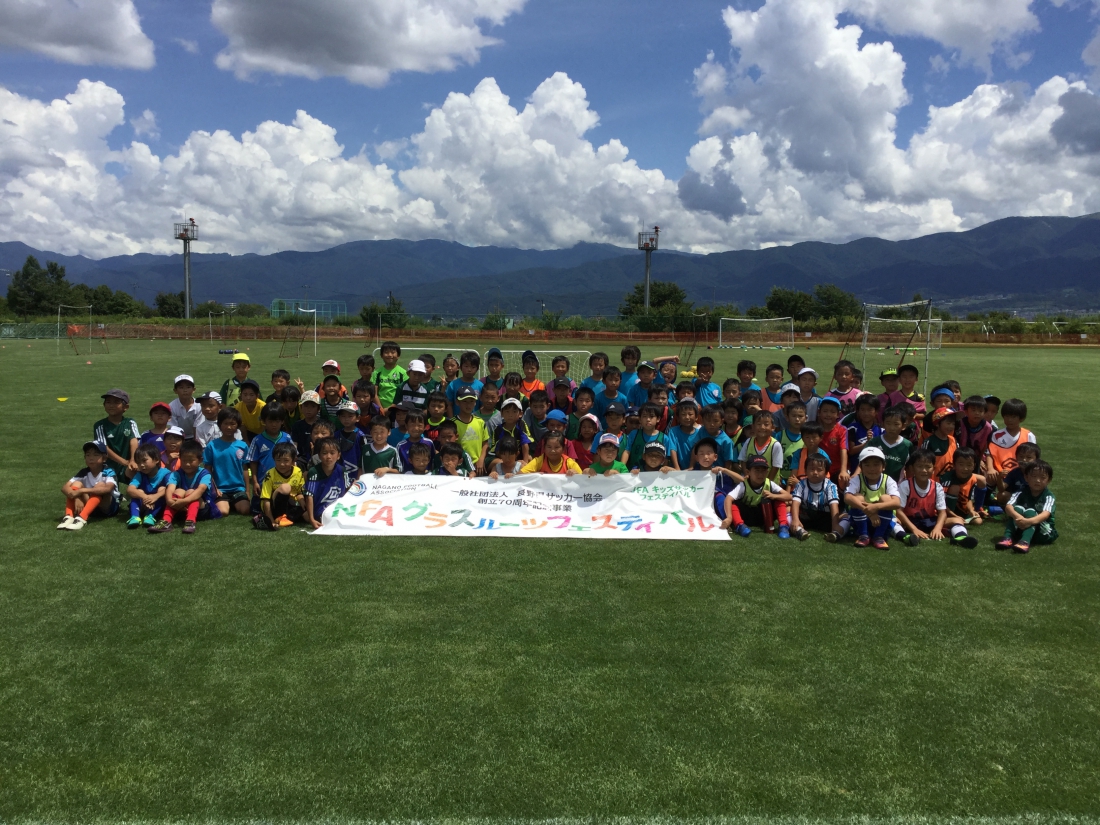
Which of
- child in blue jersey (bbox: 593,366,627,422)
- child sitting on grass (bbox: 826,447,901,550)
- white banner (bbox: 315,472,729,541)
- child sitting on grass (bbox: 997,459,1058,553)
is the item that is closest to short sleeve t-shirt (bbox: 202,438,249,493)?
white banner (bbox: 315,472,729,541)

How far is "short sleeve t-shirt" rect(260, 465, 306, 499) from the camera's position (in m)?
7.20

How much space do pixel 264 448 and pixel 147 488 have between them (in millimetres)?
1181

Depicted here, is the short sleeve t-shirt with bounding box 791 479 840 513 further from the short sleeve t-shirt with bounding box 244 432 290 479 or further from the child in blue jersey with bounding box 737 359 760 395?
the short sleeve t-shirt with bounding box 244 432 290 479

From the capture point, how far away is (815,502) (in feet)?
23.4

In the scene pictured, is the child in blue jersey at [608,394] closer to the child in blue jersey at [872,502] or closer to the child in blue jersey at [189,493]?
the child in blue jersey at [872,502]

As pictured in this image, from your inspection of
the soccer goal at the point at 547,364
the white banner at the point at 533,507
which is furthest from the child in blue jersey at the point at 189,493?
the soccer goal at the point at 547,364

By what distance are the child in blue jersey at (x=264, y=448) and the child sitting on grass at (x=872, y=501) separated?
5.84m

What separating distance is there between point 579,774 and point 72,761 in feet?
8.03

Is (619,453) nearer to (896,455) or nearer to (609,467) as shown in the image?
(609,467)

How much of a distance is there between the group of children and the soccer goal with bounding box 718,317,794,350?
140 ft

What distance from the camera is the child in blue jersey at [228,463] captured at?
7.62 m

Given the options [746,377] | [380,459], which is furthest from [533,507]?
[746,377]

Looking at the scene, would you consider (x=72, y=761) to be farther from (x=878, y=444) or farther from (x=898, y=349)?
(x=898, y=349)

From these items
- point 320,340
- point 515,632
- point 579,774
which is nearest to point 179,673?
point 515,632
